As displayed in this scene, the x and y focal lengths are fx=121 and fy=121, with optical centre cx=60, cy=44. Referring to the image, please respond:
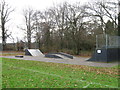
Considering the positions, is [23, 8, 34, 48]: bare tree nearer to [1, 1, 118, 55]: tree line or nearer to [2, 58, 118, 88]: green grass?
[1, 1, 118, 55]: tree line

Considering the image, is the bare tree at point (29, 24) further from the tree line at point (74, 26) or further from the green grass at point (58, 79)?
Result: the green grass at point (58, 79)

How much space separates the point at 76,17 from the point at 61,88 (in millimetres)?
20532

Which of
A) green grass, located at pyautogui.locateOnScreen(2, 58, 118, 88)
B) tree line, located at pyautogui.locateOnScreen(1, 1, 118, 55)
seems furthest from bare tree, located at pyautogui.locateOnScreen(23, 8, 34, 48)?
green grass, located at pyautogui.locateOnScreen(2, 58, 118, 88)

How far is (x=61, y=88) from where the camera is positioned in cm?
464

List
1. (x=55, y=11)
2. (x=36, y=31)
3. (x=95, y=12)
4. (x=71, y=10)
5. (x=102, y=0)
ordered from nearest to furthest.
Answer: (x=102, y=0), (x=95, y=12), (x=71, y=10), (x=55, y=11), (x=36, y=31)

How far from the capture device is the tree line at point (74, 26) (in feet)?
70.7

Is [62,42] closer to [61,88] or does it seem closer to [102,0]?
[102,0]

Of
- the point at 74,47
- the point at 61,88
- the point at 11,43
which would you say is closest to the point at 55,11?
the point at 74,47

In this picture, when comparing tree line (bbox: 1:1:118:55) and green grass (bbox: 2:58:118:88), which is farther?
tree line (bbox: 1:1:118:55)

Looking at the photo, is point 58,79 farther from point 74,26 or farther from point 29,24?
point 29,24

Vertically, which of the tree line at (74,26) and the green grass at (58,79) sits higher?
the tree line at (74,26)

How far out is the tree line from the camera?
2156 cm

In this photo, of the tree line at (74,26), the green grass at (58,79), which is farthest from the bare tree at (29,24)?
the green grass at (58,79)

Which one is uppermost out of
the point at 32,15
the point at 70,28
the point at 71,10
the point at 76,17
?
the point at 32,15
